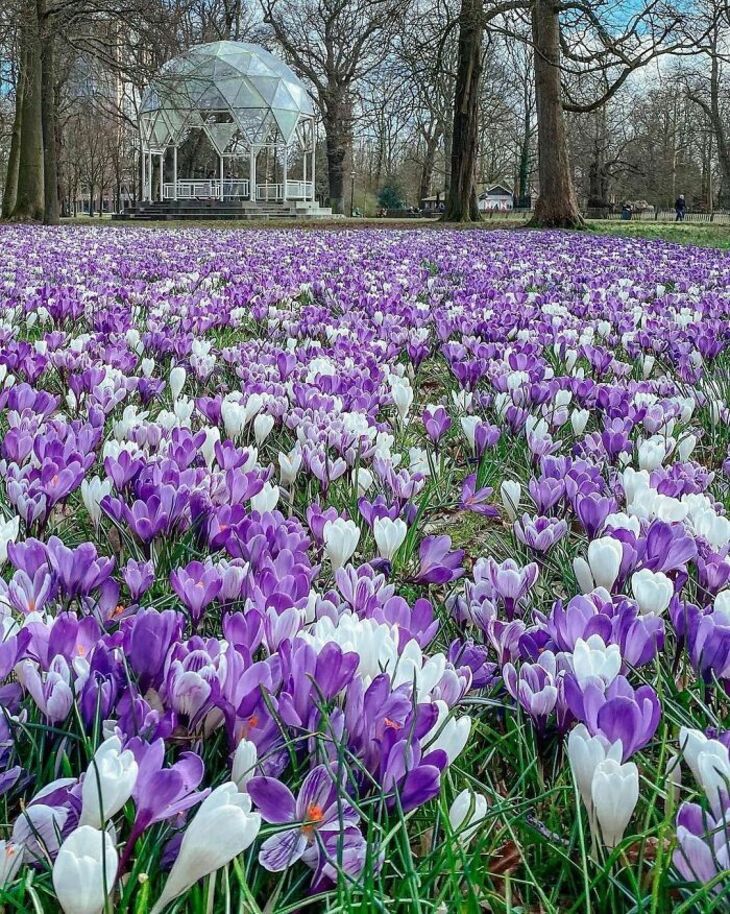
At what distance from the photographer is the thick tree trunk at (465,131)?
1034 inches

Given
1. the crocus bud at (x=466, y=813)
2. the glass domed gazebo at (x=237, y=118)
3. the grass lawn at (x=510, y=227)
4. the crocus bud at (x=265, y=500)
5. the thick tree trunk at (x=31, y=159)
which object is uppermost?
the glass domed gazebo at (x=237, y=118)

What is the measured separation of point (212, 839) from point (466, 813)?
0.32 m

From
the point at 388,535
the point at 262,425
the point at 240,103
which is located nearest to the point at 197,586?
the point at 388,535

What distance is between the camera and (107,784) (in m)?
0.91

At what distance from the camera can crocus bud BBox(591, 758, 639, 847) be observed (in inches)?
38.2

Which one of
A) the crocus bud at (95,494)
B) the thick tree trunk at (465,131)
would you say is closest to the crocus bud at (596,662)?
the crocus bud at (95,494)

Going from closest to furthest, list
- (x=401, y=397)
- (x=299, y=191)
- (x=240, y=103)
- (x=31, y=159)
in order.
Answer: (x=401, y=397), (x=31, y=159), (x=240, y=103), (x=299, y=191)

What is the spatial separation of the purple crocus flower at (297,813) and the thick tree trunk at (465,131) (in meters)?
26.6

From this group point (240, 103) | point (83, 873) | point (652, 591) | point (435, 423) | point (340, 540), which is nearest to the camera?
point (83, 873)

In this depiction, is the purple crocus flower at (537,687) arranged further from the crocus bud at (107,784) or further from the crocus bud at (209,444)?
the crocus bud at (209,444)

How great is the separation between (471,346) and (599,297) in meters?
2.51

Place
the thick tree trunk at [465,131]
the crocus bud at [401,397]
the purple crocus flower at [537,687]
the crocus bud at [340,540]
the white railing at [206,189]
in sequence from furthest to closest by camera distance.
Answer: the white railing at [206,189] → the thick tree trunk at [465,131] → the crocus bud at [401,397] → the crocus bud at [340,540] → the purple crocus flower at [537,687]

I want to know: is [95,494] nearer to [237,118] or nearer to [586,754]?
[586,754]

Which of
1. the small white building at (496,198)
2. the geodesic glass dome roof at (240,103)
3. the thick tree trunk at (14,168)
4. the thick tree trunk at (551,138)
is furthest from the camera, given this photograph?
the small white building at (496,198)
